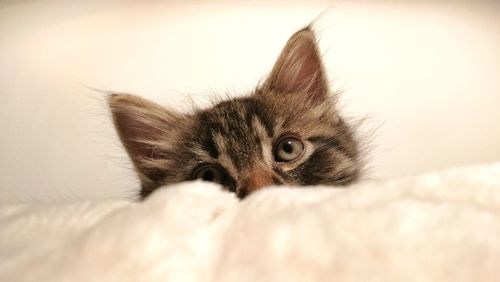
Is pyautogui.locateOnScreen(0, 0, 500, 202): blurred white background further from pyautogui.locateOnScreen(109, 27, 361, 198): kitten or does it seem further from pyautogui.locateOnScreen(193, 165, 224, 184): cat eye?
pyautogui.locateOnScreen(193, 165, 224, 184): cat eye

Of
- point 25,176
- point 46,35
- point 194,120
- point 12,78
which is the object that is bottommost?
point 25,176

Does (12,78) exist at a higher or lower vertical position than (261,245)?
higher

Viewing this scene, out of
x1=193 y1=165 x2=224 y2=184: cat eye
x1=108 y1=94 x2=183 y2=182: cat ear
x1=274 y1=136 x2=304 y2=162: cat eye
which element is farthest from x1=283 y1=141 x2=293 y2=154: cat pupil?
x1=108 y1=94 x2=183 y2=182: cat ear

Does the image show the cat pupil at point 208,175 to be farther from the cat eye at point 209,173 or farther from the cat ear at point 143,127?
the cat ear at point 143,127

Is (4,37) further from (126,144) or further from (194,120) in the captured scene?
(194,120)

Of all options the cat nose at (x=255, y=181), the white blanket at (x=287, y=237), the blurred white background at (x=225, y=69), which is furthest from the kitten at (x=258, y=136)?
the white blanket at (x=287, y=237)

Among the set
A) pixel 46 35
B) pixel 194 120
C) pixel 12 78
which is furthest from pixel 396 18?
pixel 12 78

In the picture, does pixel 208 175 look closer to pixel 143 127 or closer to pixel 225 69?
pixel 143 127

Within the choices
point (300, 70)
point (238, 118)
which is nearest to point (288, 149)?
point (238, 118)
